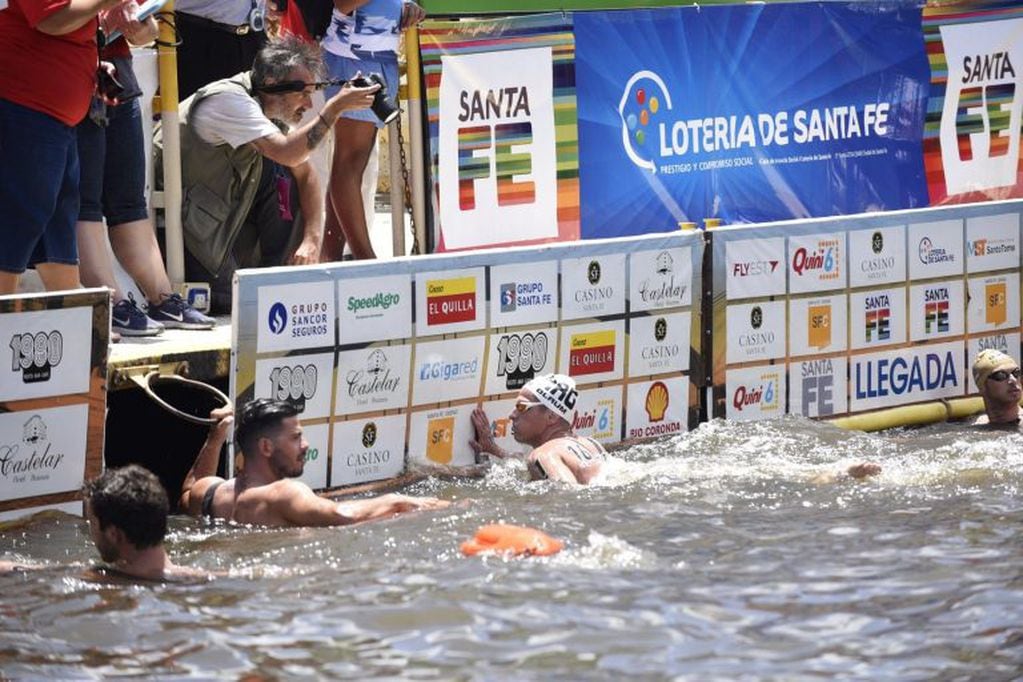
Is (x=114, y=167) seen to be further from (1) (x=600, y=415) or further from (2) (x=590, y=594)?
(2) (x=590, y=594)

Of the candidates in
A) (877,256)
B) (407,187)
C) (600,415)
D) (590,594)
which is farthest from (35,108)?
(877,256)

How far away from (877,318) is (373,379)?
4397mm

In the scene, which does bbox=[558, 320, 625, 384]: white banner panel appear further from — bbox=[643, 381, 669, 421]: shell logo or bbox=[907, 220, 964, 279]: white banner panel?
bbox=[907, 220, 964, 279]: white banner panel

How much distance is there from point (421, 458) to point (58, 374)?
245 centimetres

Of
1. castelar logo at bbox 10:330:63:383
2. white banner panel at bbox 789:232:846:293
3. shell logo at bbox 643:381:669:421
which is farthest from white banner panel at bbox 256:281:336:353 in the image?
white banner panel at bbox 789:232:846:293

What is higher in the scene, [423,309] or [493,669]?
[423,309]

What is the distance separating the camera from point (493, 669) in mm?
7121

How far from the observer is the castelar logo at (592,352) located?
38.2 feet

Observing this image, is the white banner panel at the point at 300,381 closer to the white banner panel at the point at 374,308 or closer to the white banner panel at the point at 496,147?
the white banner panel at the point at 374,308

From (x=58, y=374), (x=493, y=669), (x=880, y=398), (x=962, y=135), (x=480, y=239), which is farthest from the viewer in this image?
(x=962, y=135)

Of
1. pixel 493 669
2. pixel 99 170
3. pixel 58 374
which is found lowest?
pixel 493 669

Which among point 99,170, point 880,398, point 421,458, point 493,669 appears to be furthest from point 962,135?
point 493,669

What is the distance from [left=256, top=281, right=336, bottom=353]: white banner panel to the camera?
995 cm

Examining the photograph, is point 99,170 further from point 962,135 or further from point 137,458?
point 962,135
